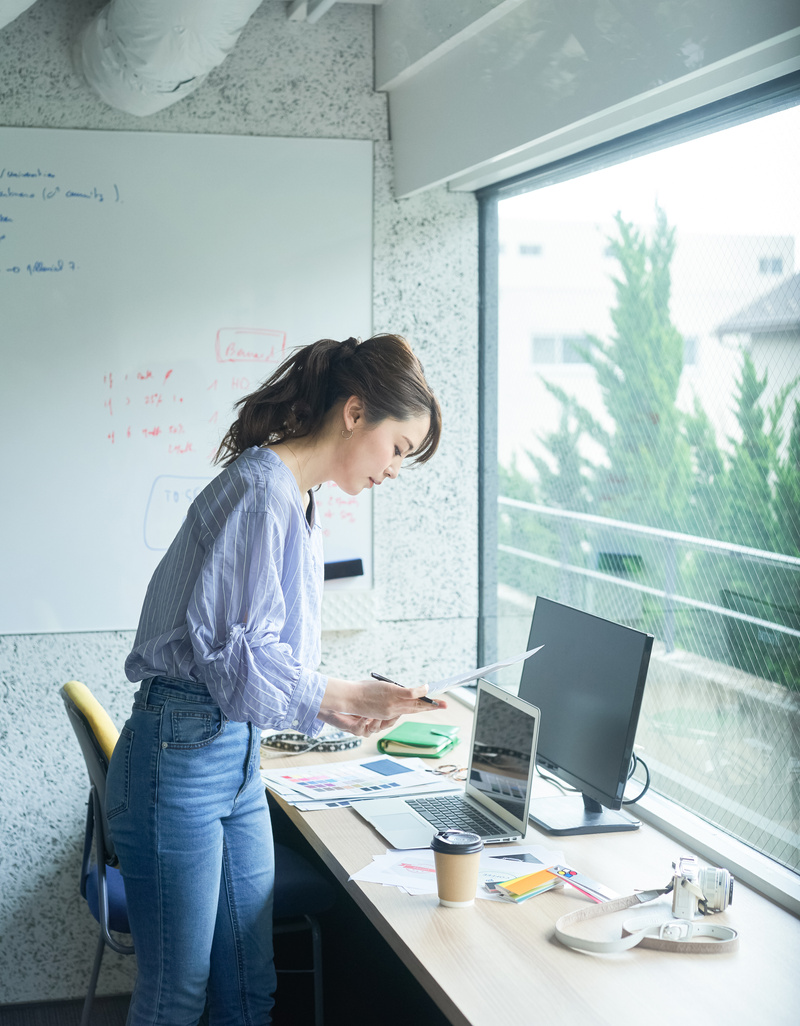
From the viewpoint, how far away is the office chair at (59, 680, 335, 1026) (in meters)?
2.01

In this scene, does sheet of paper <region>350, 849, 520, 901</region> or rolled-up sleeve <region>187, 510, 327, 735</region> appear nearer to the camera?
rolled-up sleeve <region>187, 510, 327, 735</region>

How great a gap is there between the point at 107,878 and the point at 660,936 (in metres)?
1.29

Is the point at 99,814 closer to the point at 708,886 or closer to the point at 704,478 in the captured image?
the point at 708,886

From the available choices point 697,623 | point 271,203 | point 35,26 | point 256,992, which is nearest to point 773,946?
point 697,623

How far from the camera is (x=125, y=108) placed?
2516mm

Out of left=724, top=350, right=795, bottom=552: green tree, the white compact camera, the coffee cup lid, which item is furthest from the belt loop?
left=724, top=350, right=795, bottom=552: green tree

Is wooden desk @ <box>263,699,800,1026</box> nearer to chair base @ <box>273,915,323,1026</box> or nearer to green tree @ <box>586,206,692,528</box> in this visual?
chair base @ <box>273,915,323,1026</box>

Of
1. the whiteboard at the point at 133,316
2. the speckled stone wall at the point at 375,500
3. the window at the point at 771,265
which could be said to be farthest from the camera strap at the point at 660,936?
the whiteboard at the point at 133,316

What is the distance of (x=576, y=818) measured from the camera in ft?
6.30

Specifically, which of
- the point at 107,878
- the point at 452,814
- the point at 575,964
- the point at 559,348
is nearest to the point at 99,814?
the point at 107,878

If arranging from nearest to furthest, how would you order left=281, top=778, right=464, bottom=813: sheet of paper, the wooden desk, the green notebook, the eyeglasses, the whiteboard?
the wooden desk
left=281, top=778, right=464, bottom=813: sheet of paper
the eyeglasses
the green notebook
the whiteboard

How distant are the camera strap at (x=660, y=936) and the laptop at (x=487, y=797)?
0.33 meters

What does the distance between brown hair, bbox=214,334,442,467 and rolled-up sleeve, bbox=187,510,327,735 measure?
0.22m

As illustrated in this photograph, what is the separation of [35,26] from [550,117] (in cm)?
144
